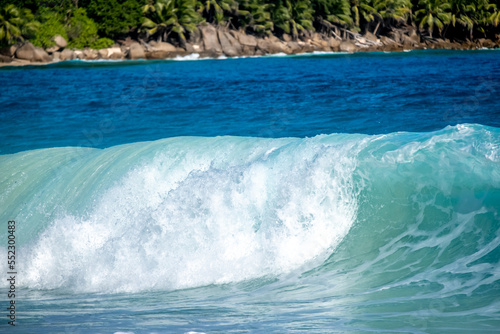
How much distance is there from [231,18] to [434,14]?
71.7ft

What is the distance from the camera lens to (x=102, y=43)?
4453 cm

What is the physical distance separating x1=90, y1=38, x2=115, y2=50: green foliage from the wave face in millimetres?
41046

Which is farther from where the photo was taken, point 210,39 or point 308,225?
point 210,39

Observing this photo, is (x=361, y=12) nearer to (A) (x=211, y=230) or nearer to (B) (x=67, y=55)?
(B) (x=67, y=55)

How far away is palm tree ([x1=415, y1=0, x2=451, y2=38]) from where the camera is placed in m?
51.1

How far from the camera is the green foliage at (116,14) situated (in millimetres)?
45312

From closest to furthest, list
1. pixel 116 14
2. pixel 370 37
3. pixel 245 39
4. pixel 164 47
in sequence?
1. pixel 164 47
2. pixel 116 14
3. pixel 245 39
4. pixel 370 37

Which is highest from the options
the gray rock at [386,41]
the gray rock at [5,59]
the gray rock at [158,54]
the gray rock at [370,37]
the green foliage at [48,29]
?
the green foliage at [48,29]

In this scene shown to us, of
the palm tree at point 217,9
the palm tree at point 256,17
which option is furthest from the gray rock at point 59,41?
the palm tree at point 256,17

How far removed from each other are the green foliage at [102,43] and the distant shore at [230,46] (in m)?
0.77

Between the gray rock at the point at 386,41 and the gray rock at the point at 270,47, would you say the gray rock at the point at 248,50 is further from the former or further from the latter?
the gray rock at the point at 386,41

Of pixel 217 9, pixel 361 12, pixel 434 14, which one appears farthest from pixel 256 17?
pixel 434 14

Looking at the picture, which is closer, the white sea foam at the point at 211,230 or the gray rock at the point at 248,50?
the white sea foam at the point at 211,230

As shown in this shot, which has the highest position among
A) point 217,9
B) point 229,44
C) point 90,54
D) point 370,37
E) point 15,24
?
point 217,9
